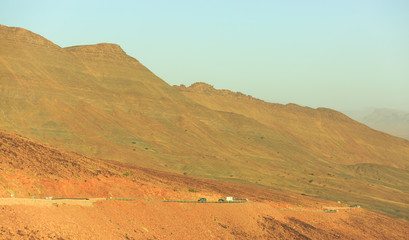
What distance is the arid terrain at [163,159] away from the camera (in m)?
32.0

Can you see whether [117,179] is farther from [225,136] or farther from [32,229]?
[225,136]

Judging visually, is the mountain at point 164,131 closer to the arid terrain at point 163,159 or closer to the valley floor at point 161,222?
the arid terrain at point 163,159

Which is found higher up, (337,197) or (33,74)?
(33,74)

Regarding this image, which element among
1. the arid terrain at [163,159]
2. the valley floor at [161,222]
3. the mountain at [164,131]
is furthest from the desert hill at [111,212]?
the mountain at [164,131]

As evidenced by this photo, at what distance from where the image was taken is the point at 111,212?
2978 cm

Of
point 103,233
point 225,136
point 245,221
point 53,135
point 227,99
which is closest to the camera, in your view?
point 103,233

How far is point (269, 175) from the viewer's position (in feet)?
302

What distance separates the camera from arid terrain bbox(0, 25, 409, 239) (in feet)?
105

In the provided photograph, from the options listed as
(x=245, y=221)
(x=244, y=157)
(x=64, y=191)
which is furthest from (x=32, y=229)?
(x=244, y=157)

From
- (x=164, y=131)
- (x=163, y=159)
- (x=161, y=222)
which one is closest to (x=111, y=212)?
(x=161, y=222)

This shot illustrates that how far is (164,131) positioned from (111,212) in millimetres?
74777

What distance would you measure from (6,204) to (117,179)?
18.4m

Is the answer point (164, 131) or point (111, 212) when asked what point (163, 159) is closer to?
point (164, 131)

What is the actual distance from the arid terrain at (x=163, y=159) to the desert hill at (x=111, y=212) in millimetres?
109
